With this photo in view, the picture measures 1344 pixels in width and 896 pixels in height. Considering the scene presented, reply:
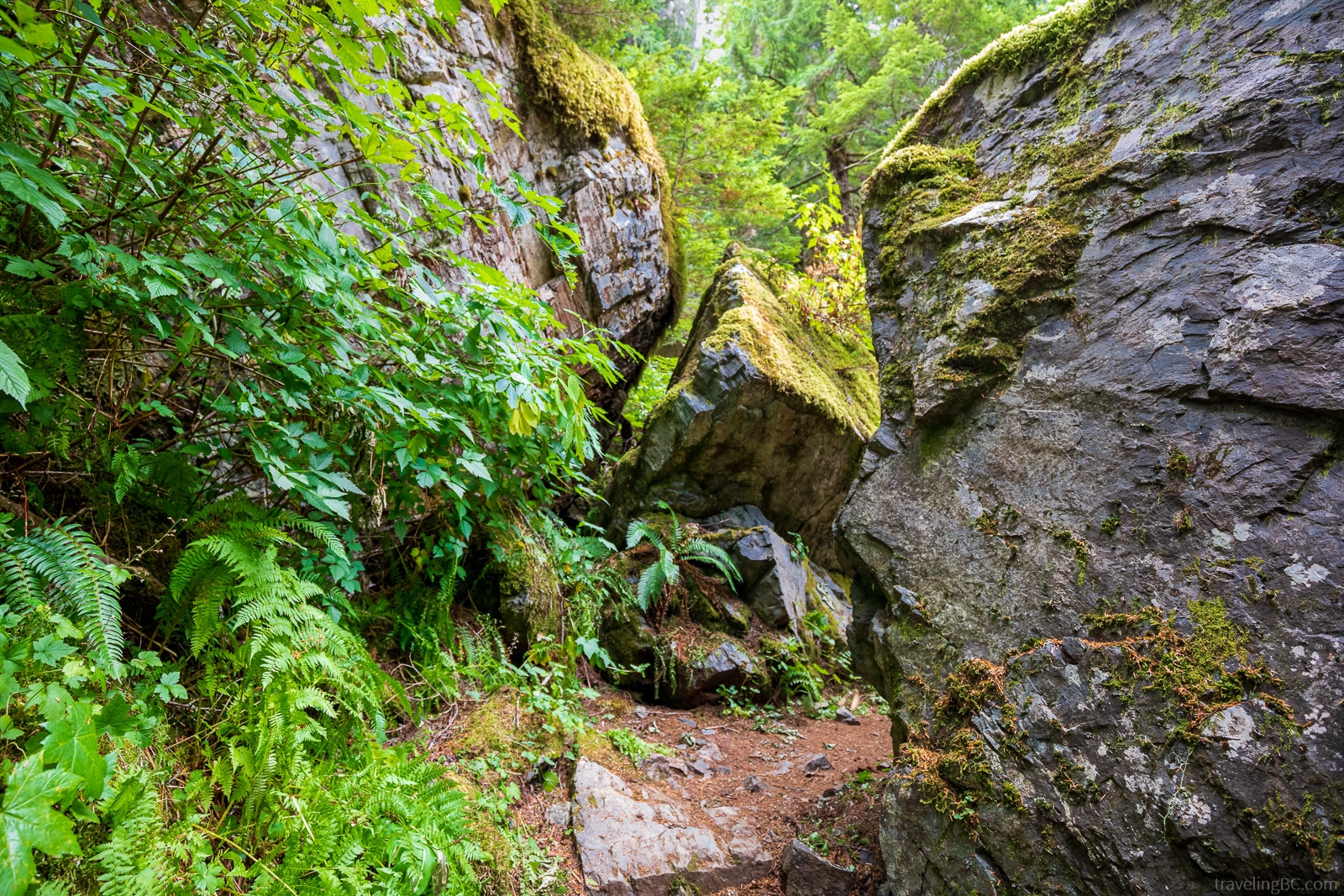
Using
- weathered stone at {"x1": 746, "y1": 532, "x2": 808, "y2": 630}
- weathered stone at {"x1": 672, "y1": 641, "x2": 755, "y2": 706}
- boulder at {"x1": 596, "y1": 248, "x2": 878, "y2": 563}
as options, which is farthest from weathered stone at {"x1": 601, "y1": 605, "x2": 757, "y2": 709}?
boulder at {"x1": 596, "y1": 248, "x2": 878, "y2": 563}

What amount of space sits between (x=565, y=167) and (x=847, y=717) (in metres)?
6.39

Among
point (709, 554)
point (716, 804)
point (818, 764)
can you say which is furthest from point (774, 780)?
point (709, 554)

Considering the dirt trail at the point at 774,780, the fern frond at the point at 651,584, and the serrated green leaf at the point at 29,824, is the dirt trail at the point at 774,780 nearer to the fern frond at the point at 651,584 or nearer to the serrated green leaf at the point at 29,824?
the fern frond at the point at 651,584

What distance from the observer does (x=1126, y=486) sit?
7.62ft

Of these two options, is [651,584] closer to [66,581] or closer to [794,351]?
[794,351]

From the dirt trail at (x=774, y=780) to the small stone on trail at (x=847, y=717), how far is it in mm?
37

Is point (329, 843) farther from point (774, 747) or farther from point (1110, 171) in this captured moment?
point (1110, 171)

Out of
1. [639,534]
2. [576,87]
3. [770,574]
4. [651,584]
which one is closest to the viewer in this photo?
[651,584]

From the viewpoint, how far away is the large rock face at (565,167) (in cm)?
523

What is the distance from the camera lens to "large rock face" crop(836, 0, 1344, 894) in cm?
184

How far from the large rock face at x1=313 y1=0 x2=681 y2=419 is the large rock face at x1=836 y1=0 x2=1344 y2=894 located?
10.0 feet

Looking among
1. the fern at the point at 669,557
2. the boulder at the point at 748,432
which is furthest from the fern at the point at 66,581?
the boulder at the point at 748,432

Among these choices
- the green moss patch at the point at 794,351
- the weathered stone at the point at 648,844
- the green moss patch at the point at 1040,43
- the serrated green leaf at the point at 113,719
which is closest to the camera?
the serrated green leaf at the point at 113,719

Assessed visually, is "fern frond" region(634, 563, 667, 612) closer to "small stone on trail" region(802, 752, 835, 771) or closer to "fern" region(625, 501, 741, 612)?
"fern" region(625, 501, 741, 612)
